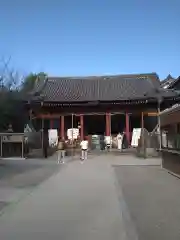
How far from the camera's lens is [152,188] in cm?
1363

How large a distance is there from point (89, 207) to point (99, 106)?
29317mm

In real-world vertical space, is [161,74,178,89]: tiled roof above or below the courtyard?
above

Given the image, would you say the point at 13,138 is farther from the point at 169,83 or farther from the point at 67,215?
the point at 169,83

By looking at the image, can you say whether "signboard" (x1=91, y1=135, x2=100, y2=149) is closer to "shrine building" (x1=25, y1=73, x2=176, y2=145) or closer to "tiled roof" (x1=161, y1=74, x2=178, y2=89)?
"shrine building" (x1=25, y1=73, x2=176, y2=145)

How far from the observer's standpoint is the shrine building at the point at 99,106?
1515 inches

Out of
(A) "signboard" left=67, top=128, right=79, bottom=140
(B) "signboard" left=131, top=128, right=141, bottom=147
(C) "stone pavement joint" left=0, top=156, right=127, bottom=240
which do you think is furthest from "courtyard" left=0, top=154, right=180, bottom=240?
(A) "signboard" left=67, top=128, right=79, bottom=140

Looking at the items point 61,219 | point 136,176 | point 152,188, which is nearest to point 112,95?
point 136,176

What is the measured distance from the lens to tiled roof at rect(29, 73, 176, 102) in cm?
3962

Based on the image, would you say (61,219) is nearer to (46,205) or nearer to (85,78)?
(46,205)

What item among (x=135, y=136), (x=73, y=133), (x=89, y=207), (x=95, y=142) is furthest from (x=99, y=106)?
(x=89, y=207)

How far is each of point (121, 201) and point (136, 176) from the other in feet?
21.2

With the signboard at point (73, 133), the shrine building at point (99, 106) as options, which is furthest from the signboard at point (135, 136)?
the signboard at point (73, 133)

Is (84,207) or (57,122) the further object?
(57,122)

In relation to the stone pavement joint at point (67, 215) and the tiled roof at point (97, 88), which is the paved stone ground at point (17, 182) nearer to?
the stone pavement joint at point (67, 215)
